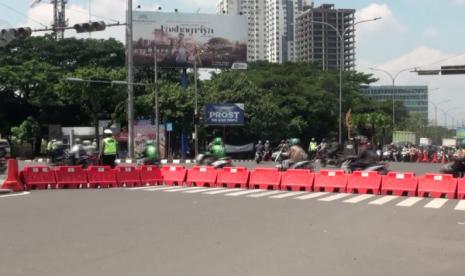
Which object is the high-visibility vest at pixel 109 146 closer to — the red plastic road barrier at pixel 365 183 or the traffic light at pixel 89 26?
the traffic light at pixel 89 26

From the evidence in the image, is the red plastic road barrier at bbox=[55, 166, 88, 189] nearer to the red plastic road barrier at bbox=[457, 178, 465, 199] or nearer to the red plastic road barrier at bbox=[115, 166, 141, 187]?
the red plastic road barrier at bbox=[115, 166, 141, 187]

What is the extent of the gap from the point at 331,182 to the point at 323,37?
65.3 meters

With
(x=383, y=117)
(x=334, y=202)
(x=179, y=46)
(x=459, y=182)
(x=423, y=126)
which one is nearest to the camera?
(x=334, y=202)

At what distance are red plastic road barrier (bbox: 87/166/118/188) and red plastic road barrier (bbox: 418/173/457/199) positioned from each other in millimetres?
10364

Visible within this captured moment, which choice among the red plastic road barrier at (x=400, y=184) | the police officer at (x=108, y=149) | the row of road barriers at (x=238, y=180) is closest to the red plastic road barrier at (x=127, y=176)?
the row of road barriers at (x=238, y=180)

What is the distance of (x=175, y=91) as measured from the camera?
54312 mm

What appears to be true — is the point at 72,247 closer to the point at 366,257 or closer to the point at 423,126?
the point at 366,257

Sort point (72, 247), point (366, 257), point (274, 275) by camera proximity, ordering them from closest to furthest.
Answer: point (274, 275) → point (366, 257) → point (72, 247)

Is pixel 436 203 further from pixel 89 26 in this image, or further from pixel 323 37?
pixel 323 37

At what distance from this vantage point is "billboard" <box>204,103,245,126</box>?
175ft

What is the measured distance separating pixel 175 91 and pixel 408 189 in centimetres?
3652

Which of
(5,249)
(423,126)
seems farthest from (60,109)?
(423,126)

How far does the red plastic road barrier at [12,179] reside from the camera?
65.6ft

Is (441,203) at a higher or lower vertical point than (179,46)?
lower
